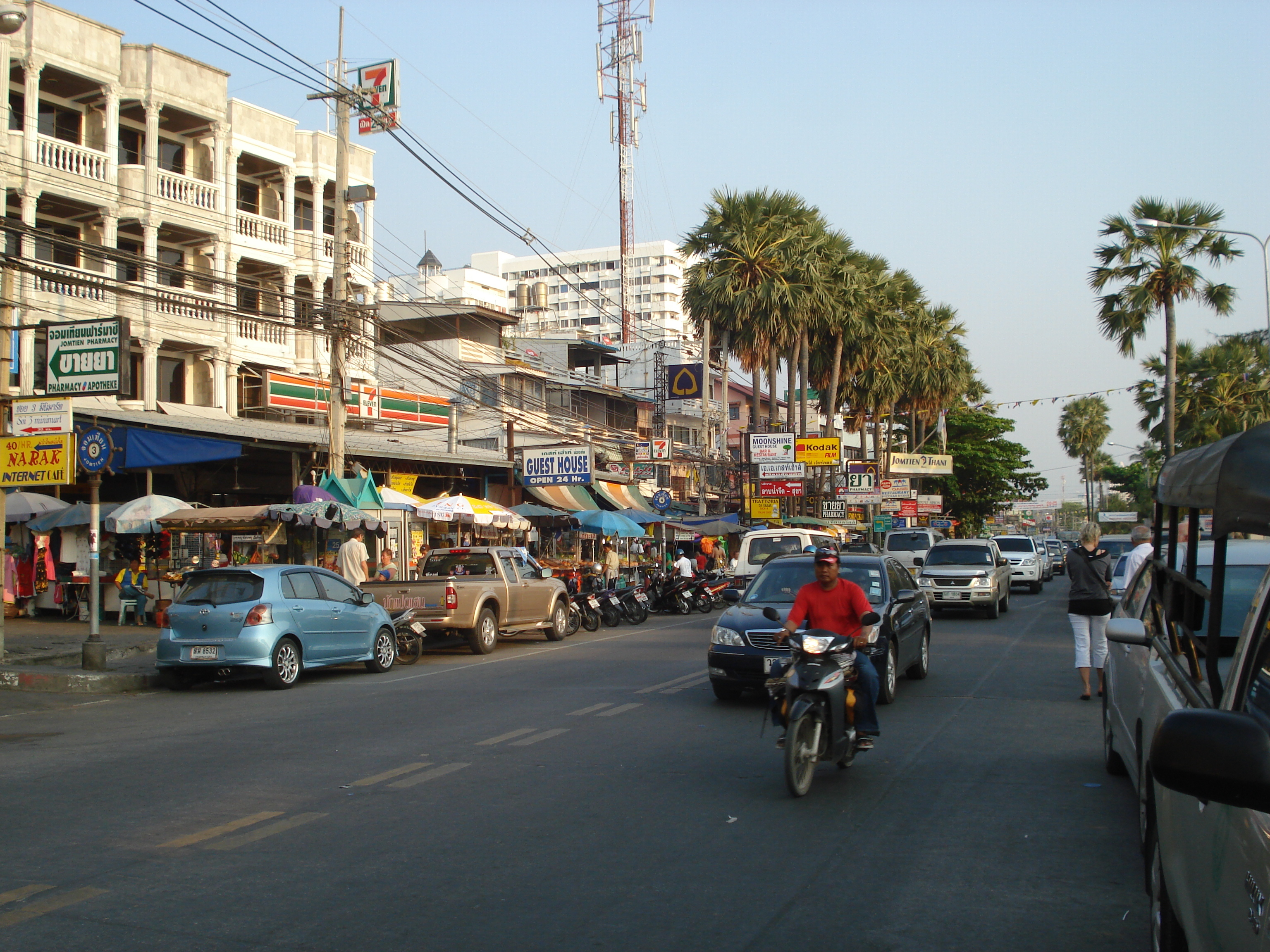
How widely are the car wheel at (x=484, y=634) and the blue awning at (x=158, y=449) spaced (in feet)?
21.7

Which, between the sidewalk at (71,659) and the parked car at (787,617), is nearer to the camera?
the parked car at (787,617)

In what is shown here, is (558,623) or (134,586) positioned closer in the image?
(558,623)

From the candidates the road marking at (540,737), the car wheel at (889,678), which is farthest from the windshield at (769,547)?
the road marking at (540,737)

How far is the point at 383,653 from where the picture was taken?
1678 centimetres

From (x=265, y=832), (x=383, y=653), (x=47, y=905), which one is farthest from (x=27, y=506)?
(x=47, y=905)

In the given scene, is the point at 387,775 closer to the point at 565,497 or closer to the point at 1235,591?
the point at 1235,591

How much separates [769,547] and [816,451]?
68.3 feet

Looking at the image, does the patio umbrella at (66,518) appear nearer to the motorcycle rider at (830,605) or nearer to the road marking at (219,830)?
the road marking at (219,830)

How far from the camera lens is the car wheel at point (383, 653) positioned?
16609mm

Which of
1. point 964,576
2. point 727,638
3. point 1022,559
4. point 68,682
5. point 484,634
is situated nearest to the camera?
point 727,638

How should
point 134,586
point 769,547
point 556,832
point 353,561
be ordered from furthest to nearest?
point 769,547
point 134,586
point 353,561
point 556,832

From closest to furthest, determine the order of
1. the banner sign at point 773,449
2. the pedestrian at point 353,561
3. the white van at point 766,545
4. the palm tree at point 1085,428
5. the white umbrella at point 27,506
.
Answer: the pedestrian at point 353,561, the white van at point 766,545, the white umbrella at point 27,506, the banner sign at point 773,449, the palm tree at point 1085,428

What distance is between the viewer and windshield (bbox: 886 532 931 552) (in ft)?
110

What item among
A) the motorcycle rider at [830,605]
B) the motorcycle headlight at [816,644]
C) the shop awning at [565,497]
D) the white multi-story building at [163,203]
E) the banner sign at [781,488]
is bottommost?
the motorcycle headlight at [816,644]
